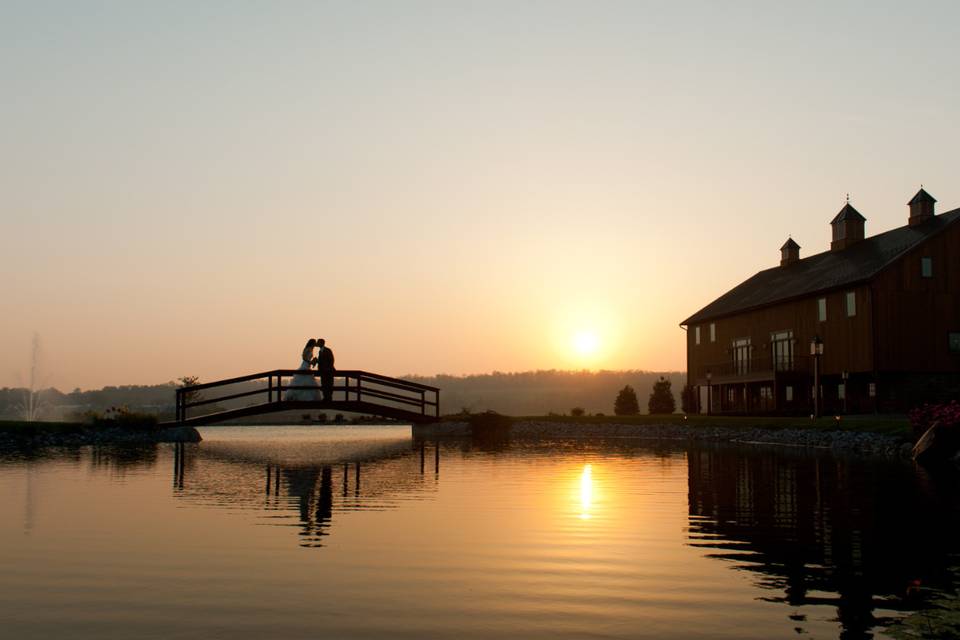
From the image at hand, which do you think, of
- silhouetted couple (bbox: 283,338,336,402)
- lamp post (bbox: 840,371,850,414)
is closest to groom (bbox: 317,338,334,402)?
silhouetted couple (bbox: 283,338,336,402)

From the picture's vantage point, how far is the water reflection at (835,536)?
780cm

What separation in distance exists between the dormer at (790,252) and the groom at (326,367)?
34.8 meters

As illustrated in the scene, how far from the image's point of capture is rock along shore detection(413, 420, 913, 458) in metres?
27.7

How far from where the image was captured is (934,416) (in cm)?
2495

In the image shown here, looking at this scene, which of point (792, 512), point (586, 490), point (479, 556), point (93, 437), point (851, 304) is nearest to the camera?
point (479, 556)

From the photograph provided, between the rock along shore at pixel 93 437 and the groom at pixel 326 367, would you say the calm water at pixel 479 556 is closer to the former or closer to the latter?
the rock along shore at pixel 93 437

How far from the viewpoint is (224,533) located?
36.9 feet

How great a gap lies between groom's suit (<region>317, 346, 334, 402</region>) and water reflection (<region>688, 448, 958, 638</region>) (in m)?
19.7

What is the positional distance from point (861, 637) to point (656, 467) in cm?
1557

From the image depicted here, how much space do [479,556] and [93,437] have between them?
91.3 ft

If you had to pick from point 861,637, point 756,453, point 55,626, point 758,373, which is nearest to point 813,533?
point 861,637

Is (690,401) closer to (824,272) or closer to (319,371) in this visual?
(824,272)

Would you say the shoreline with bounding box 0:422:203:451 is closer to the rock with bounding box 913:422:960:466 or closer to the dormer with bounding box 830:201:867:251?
the rock with bounding box 913:422:960:466

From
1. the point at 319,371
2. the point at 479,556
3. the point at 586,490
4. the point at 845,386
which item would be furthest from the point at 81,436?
the point at 845,386
